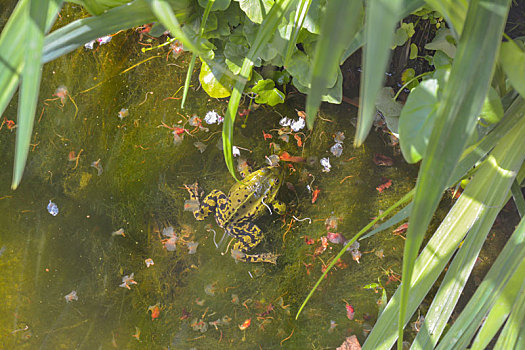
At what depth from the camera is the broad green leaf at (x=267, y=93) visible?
46.8 inches

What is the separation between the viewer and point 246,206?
131cm

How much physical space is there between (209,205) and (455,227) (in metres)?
0.86

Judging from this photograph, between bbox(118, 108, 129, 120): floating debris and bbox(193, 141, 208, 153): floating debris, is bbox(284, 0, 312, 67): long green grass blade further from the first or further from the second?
bbox(118, 108, 129, 120): floating debris

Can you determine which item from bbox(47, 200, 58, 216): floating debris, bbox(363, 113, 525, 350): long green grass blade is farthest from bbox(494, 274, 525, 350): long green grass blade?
bbox(47, 200, 58, 216): floating debris

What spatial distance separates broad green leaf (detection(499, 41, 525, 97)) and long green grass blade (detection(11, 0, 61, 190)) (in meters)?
0.60

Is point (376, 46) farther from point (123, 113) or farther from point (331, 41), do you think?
point (123, 113)

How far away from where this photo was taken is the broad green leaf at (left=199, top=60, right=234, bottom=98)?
3.62 feet

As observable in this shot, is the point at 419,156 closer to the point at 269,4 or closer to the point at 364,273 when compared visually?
the point at 269,4

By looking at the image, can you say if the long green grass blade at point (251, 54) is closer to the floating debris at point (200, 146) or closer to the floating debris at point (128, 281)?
the floating debris at point (200, 146)

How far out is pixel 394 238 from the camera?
134 centimetres

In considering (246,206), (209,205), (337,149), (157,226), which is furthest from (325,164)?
(157,226)

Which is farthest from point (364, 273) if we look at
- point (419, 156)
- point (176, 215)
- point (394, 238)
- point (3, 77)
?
point (3, 77)

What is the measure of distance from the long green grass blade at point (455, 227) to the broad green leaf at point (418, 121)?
0.88 feet

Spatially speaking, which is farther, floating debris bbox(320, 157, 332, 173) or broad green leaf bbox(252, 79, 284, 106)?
floating debris bbox(320, 157, 332, 173)
